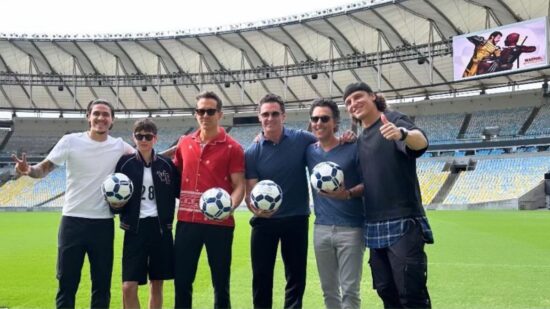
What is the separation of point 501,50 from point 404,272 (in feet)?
107

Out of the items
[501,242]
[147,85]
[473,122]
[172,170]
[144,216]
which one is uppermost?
[147,85]

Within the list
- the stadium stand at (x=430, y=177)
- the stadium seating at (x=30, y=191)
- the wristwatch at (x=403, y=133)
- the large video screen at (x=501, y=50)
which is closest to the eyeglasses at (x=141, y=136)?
the wristwatch at (x=403, y=133)

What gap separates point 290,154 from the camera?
482 centimetres

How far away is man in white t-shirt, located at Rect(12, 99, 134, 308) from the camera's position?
186 inches

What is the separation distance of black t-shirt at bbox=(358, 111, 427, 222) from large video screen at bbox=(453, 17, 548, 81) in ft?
103

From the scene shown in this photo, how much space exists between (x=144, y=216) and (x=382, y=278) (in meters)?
2.40

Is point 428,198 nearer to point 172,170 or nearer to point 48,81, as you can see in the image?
point 172,170

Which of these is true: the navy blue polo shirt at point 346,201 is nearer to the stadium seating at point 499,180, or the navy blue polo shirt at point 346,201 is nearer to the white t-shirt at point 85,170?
the white t-shirt at point 85,170

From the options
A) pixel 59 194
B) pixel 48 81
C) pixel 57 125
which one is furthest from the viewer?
pixel 57 125

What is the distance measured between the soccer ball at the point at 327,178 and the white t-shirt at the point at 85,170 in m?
2.15

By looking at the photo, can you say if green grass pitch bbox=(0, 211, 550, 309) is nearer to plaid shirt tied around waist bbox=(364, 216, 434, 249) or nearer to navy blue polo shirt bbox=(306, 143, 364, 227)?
navy blue polo shirt bbox=(306, 143, 364, 227)

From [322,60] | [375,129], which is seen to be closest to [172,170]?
[375,129]

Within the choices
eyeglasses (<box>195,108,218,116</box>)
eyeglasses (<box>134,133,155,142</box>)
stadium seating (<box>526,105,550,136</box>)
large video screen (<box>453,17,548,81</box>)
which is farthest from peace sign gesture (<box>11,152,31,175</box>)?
stadium seating (<box>526,105,550,136</box>)

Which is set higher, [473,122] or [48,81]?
[48,81]
